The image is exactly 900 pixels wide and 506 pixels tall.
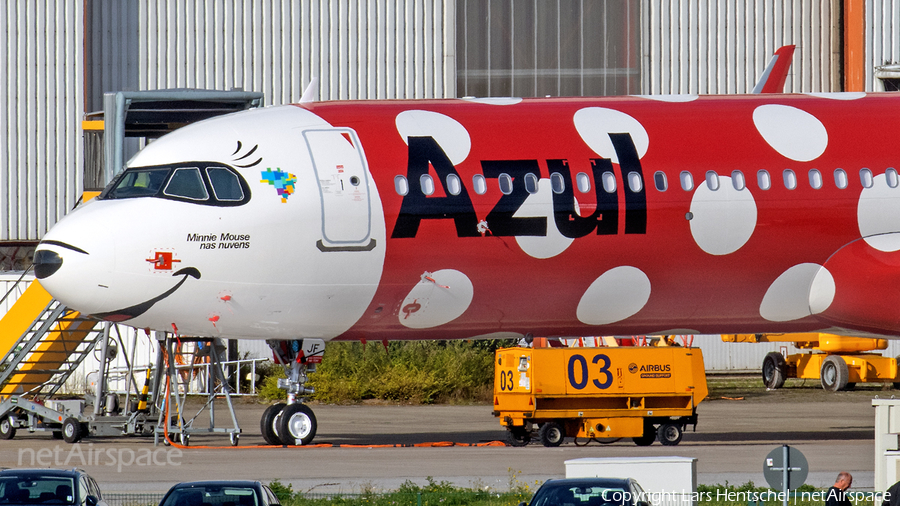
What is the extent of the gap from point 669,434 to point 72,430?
39.6ft

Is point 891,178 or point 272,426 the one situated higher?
point 891,178

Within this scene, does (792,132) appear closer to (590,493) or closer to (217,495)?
(590,493)

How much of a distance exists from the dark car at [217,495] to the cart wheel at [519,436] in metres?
10.8

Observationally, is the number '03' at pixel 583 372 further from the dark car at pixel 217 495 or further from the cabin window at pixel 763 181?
the dark car at pixel 217 495

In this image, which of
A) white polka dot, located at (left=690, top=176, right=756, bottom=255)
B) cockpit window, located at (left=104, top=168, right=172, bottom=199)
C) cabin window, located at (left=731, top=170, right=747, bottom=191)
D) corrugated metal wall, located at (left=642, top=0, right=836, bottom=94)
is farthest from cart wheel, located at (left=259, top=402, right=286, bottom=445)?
corrugated metal wall, located at (left=642, top=0, right=836, bottom=94)

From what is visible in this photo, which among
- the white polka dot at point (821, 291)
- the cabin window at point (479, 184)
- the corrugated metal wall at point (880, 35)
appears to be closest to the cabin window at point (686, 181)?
the white polka dot at point (821, 291)

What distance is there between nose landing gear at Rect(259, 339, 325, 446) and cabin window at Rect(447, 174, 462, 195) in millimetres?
3578

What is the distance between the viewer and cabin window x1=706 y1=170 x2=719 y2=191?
2053 cm

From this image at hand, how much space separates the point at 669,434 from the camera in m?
22.8

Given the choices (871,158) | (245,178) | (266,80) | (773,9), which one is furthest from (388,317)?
(773,9)

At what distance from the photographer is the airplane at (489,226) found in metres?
19.3

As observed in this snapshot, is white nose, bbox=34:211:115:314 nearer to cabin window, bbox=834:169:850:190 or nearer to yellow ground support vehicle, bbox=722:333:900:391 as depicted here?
cabin window, bbox=834:169:850:190

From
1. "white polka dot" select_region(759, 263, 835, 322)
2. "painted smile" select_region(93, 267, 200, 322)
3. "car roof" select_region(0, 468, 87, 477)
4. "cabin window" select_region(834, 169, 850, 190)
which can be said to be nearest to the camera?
"car roof" select_region(0, 468, 87, 477)

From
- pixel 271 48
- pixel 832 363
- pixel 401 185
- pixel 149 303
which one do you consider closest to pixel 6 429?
pixel 149 303
